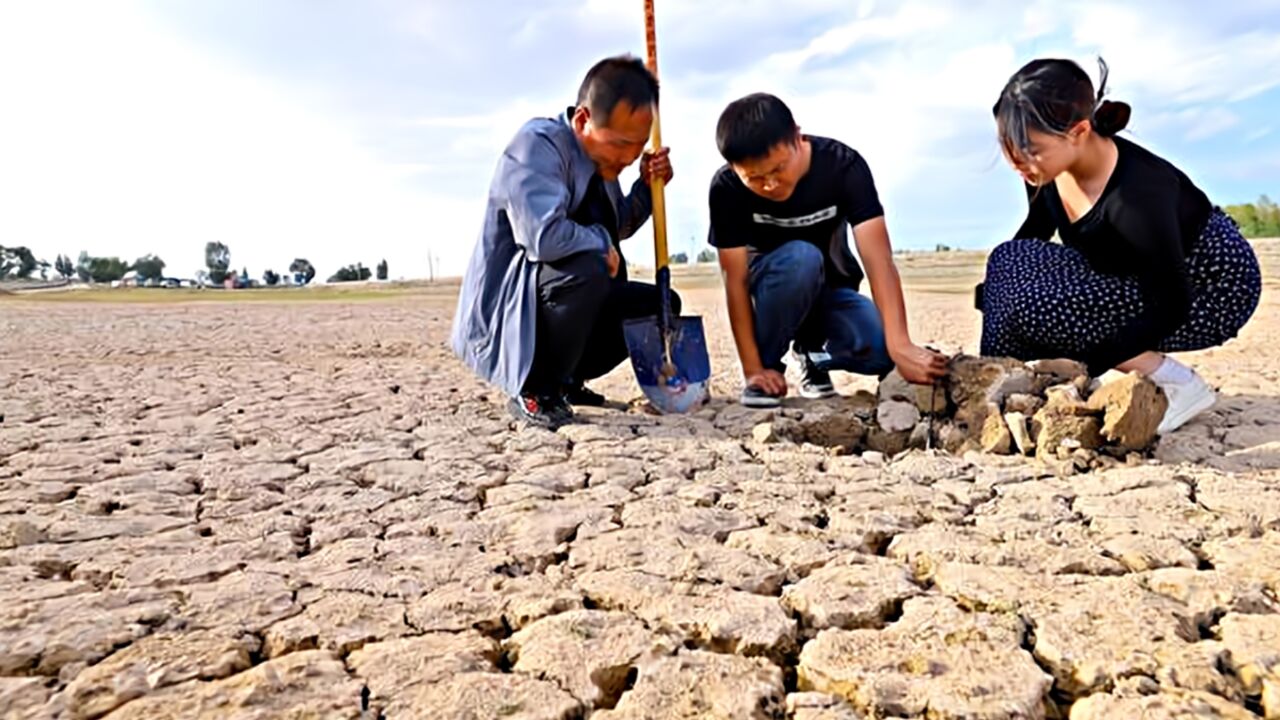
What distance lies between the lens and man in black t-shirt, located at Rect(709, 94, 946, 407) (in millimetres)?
2488

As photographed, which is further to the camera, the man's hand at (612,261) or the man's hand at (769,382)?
the man's hand at (769,382)

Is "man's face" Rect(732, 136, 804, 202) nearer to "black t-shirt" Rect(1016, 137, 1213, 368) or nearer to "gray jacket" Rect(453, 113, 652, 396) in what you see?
"gray jacket" Rect(453, 113, 652, 396)

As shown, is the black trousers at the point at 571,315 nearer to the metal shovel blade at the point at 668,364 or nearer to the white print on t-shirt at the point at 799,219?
the metal shovel blade at the point at 668,364

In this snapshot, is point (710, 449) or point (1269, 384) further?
point (1269, 384)

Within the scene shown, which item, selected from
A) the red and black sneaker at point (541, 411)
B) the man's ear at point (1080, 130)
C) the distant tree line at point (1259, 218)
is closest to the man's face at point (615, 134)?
the red and black sneaker at point (541, 411)

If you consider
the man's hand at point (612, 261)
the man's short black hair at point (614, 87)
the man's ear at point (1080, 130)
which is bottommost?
the man's hand at point (612, 261)

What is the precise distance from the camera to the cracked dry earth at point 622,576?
1.07 m

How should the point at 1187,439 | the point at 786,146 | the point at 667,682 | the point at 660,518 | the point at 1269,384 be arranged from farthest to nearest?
the point at 1269,384 < the point at 786,146 < the point at 1187,439 < the point at 660,518 < the point at 667,682

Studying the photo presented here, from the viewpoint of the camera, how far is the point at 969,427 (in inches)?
92.0

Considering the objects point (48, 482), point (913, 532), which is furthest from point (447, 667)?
point (48, 482)

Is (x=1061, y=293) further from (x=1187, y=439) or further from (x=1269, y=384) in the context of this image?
(x=1269, y=384)

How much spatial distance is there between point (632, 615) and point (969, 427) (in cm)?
139

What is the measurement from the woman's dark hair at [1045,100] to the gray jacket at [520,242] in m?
1.10

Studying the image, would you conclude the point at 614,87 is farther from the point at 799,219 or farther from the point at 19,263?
the point at 19,263
